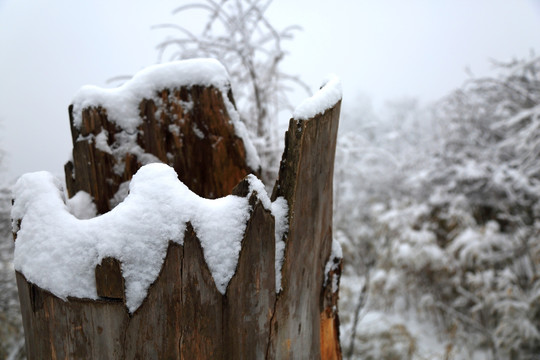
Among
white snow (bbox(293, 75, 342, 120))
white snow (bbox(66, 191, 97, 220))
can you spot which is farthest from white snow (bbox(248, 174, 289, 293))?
white snow (bbox(66, 191, 97, 220))

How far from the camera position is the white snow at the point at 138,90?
43.7 inches

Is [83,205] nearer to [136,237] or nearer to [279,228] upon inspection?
[136,237]

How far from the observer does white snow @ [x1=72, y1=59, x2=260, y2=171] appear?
3.64 feet

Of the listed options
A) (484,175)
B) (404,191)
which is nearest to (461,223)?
(484,175)

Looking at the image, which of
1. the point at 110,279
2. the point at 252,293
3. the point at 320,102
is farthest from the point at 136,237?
the point at 320,102

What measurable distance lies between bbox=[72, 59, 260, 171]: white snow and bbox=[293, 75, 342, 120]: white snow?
1.32ft

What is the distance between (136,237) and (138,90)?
616mm

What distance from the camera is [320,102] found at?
83cm

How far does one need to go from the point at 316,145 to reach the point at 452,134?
19.4 ft

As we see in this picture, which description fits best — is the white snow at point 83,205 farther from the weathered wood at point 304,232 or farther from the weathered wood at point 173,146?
the weathered wood at point 304,232

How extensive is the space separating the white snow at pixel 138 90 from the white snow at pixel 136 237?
43 cm

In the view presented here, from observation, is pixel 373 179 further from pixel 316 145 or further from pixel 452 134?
pixel 316 145

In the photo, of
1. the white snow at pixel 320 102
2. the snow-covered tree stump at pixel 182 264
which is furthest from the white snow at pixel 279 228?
the white snow at pixel 320 102

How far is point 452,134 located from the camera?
5.91 m
